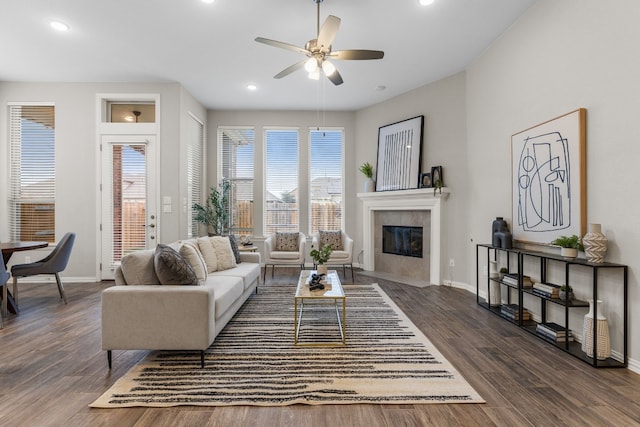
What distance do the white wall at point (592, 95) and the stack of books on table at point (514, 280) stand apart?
0.50m

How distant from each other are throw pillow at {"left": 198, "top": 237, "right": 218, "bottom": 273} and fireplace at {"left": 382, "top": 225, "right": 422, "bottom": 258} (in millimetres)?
3326

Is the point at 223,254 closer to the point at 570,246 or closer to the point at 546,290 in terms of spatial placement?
the point at 546,290

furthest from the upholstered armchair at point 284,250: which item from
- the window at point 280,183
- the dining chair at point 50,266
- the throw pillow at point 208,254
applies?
the dining chair at point 50,266

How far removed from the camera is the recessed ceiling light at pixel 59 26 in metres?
3.57

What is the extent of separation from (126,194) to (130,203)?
0.16 meters

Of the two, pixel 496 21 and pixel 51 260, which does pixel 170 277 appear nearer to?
pixel 51 260

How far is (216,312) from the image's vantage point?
102 inches

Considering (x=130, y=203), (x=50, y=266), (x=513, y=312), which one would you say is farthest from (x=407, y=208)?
(x=50, y=266)

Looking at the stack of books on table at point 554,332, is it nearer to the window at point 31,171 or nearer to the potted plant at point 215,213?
the potted plant at point 215,213

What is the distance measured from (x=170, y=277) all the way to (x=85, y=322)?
1756mm

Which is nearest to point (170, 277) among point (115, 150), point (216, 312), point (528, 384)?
point (216, 312)

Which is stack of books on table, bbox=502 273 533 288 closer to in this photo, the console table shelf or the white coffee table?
the console table shelf

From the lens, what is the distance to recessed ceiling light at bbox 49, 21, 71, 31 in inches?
141

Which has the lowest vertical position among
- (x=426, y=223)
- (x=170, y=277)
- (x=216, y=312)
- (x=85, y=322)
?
(x=85, y=322)
